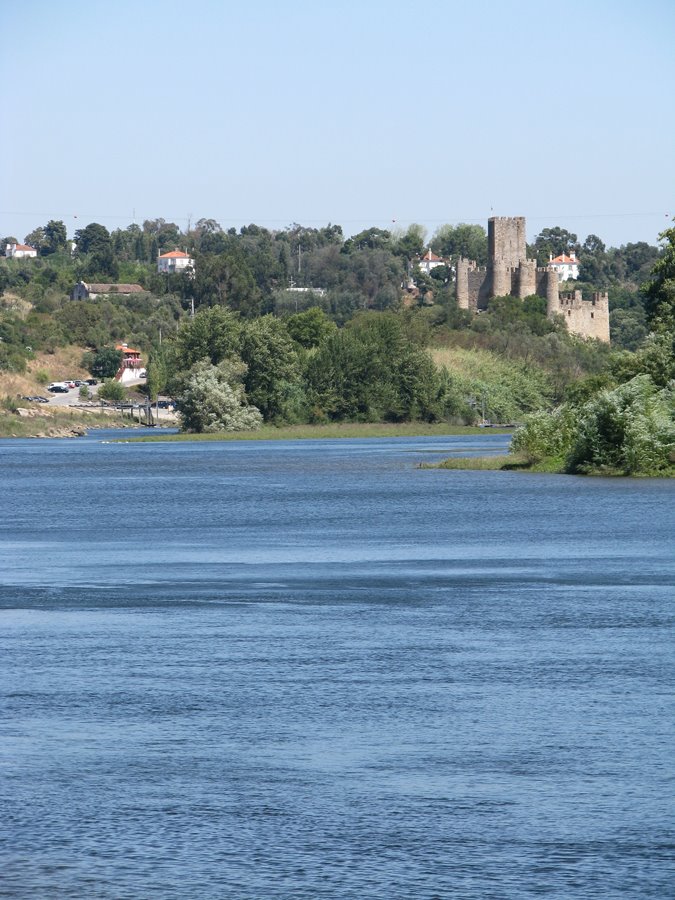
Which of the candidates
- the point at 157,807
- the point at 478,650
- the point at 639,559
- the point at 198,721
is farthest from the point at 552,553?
the point at 157,807

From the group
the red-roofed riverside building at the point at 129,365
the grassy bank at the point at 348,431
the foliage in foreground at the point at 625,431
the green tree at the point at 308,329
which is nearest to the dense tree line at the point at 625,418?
the foliage in foreground at the point at 625,431

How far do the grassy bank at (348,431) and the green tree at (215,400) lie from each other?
1.04m

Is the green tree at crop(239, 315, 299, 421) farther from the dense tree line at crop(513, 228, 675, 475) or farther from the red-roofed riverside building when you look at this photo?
the red-roofed riverside building

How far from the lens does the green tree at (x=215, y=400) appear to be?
397ft

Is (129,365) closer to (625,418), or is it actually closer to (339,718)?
(625,418)

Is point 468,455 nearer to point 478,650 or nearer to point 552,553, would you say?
point 552,553

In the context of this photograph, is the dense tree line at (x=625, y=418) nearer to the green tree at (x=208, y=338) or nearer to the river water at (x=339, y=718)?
the river water at (x=339, y=718)

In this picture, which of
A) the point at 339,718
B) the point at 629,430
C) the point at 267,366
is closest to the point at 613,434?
the point at 629,430

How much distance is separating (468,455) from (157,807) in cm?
7770

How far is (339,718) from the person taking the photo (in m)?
18.3

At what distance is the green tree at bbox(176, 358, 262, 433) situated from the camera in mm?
121000

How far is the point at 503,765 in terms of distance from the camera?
1616 cm

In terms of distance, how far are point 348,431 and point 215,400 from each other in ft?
58.8

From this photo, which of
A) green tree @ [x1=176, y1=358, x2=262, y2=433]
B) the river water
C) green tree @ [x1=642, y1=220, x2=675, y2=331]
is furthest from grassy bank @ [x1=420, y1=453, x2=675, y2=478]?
green tree @ [x1=176, y1=358, x2=262, y2=433]
